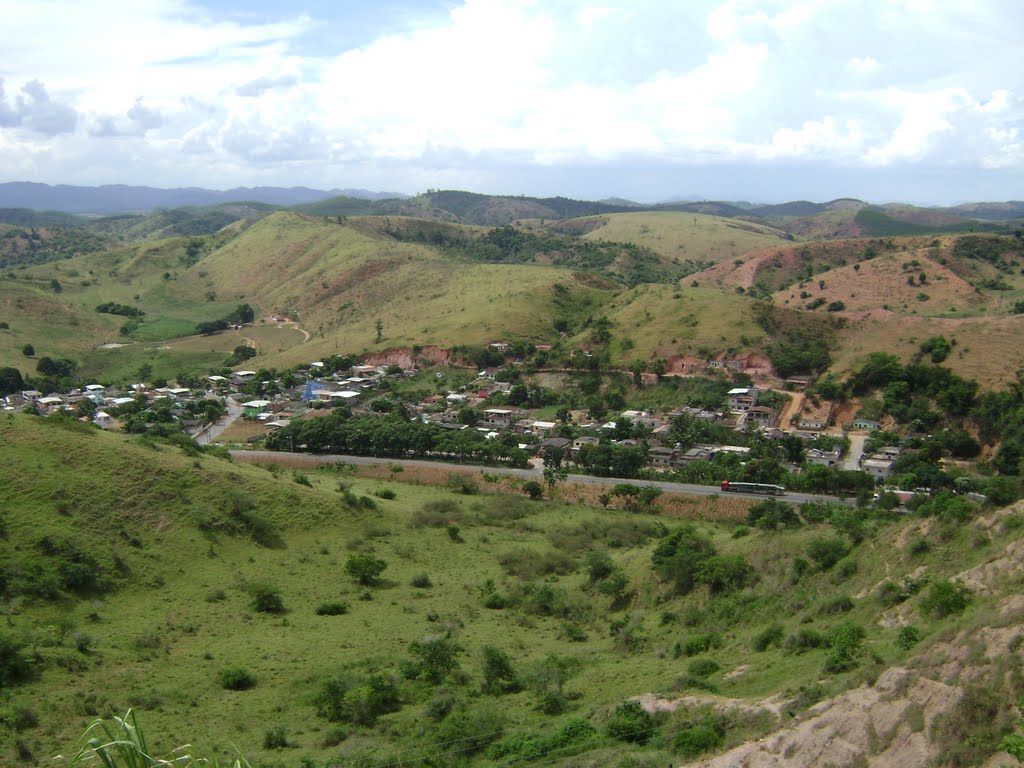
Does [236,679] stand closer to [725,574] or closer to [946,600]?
[725,574]

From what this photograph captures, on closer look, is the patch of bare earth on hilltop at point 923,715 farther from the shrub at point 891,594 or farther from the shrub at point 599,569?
the shrub at point 599,569

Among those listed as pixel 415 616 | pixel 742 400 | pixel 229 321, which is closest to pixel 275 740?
pixel 415 616

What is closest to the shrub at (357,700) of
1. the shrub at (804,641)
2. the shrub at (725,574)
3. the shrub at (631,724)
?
the shrub at (631,724)

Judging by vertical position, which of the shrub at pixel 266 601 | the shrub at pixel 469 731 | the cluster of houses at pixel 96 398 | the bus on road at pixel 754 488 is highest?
the shrub at pixel 469 731

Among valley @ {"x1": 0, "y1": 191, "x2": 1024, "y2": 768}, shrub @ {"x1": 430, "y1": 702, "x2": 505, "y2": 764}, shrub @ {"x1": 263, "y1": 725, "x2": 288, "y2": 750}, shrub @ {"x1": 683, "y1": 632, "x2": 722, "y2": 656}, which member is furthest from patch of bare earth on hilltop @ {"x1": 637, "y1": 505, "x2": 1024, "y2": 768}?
shrub @ {"x1": 263, "y1": 725, "x2": 288, "y2": 750}

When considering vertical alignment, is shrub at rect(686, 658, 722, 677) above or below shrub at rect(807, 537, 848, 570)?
below

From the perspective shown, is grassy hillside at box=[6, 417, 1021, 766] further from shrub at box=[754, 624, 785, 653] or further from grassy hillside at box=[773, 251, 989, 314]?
grassy hillside at box=[773, 251, 989, 314]
